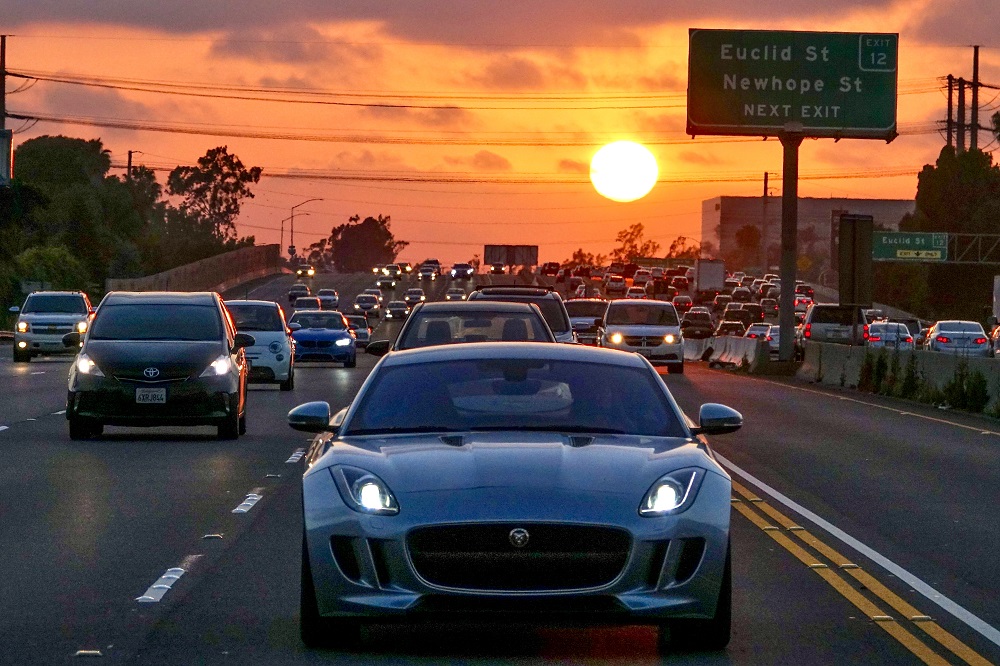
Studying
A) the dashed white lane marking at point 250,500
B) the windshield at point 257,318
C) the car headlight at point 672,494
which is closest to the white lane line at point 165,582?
the dashed white lane marking at point 250,500

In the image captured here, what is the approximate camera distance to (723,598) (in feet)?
24.3

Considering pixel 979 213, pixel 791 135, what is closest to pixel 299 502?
pixel 791 135

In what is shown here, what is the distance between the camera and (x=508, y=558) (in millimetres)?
6996

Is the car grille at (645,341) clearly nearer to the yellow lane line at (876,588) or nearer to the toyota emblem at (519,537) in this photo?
the yellow lane line at (876,588)

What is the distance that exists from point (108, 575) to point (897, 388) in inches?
1092

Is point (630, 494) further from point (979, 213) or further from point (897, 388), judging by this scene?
point (979, 213)

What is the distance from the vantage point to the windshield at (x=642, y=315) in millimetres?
42875

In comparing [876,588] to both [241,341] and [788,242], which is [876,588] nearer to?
[241,341]

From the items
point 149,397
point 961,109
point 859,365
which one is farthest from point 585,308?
point 961,109

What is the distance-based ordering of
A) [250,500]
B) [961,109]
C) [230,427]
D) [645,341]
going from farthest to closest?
[961,109] → [645,341] → [230,427] → [250,500]

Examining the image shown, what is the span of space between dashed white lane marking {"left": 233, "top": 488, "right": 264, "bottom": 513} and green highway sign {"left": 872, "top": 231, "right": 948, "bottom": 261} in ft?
304

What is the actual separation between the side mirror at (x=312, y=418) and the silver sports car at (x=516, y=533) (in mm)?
607

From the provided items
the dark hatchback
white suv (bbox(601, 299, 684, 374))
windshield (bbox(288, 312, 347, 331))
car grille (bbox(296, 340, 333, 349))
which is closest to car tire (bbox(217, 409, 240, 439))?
the dark hatchback

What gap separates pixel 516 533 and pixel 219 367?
13.0 m
